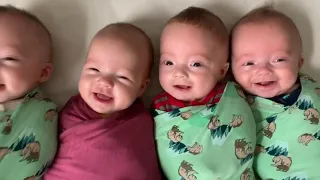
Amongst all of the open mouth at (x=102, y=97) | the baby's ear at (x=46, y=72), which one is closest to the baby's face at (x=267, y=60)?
the open mouth at (x=102, y=97)

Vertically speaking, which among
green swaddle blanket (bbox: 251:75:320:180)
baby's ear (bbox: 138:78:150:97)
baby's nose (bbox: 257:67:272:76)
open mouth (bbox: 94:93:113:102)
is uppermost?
baby's nose (bbox: 257:67:272:76)

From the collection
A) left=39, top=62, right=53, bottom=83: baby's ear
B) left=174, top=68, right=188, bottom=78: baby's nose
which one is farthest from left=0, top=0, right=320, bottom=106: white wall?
left=174, top=68, right=188, bottom=78: baby's nose

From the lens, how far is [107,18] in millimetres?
1485

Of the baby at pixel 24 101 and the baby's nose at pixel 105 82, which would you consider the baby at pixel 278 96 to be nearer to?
the baby's nose at pixel 105 82

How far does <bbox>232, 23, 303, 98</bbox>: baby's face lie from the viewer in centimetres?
134

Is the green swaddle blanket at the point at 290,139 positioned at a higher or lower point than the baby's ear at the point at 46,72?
lower

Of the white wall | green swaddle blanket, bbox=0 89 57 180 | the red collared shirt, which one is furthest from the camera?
the white wall

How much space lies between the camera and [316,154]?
1.31 meters

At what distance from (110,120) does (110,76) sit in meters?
0.12

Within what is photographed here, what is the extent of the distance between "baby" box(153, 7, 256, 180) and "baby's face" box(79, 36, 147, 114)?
→ 0.31 feet

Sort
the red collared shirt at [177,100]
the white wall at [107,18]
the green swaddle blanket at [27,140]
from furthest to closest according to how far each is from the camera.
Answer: the white wall at [107,18], the red collared shirt at [177,100], the green swaddle blanket at [27,140]

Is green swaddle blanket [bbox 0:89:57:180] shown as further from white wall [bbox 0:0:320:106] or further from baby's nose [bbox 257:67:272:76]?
baby's nose [bbox 257:67:272:76]

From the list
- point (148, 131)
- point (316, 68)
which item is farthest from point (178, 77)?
point (316, 68)

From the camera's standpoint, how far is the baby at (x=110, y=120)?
128 cm
